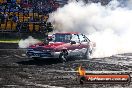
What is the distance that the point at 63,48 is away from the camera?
16.7m

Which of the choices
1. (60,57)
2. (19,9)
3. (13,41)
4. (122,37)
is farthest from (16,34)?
(60,57)

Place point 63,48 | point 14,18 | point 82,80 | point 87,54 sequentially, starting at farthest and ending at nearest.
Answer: point 14,18 < point 87,54 < point 63,48 < point 82,80

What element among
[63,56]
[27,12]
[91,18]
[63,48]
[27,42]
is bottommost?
[27,42]

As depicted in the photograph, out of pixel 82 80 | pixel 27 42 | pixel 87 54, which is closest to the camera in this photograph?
pixel 82 80

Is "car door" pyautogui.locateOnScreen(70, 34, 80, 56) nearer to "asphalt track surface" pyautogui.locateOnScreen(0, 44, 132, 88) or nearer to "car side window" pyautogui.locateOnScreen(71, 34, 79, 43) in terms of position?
"car side window" pyautogui.locateOnScreen(71, 34, 79, 43)

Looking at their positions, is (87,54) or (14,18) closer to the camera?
(87,54)

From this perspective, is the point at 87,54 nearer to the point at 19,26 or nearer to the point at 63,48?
the point at 63,48

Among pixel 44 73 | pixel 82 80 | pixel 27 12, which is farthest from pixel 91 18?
pixel 82 80

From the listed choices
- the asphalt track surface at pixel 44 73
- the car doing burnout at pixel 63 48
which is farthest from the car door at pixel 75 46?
the asphalt track surface at pixel 44 73

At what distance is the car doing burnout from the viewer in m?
16.2

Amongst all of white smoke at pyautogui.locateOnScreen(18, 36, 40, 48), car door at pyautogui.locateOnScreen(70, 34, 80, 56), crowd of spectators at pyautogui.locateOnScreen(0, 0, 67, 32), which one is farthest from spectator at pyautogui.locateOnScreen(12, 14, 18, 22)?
car door at pyautogui.locateOnScreen(70, 34, 80, 56)

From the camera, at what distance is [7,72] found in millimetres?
13094

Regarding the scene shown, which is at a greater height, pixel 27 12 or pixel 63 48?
pixel 27 12

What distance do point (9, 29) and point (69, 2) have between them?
350 inches
